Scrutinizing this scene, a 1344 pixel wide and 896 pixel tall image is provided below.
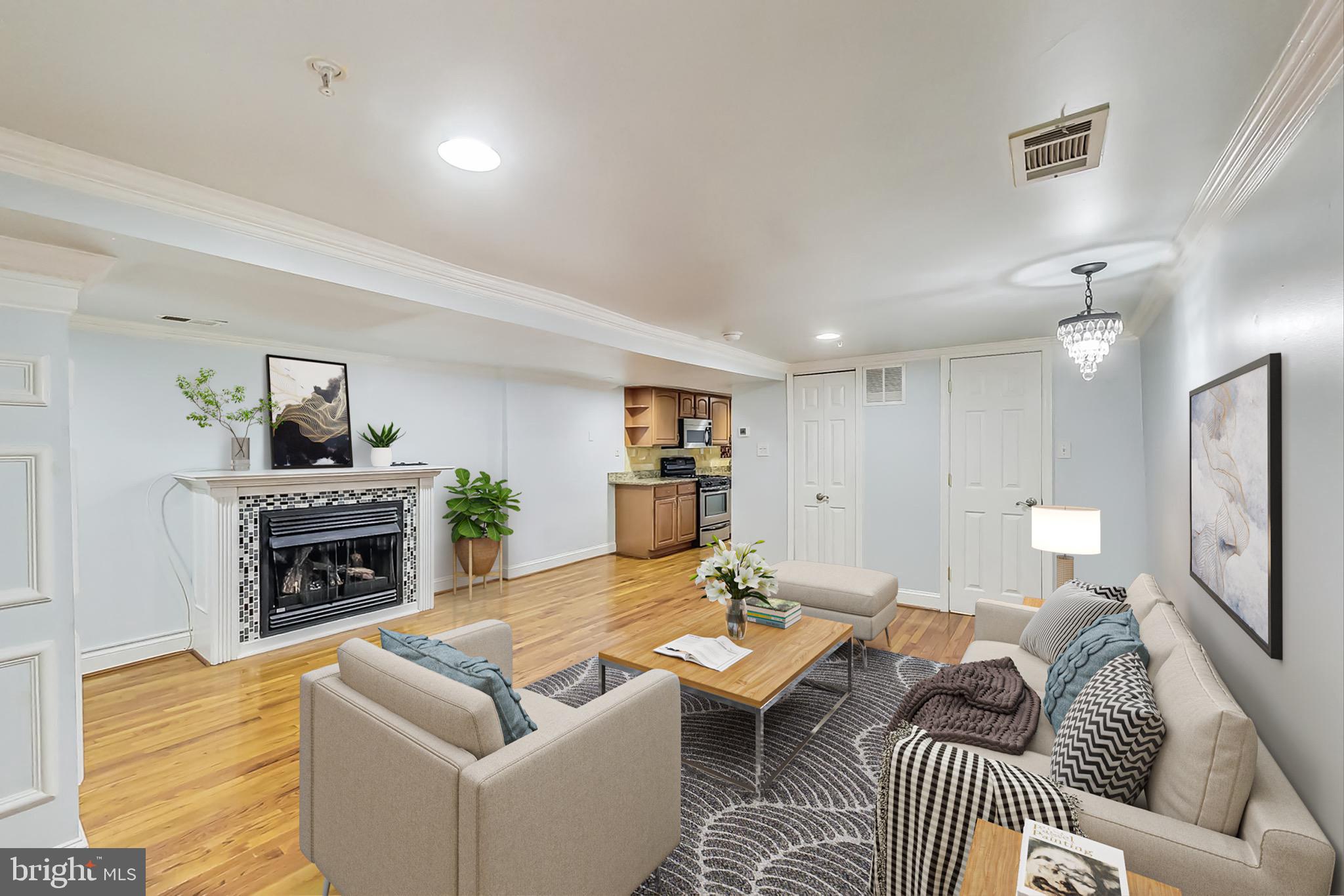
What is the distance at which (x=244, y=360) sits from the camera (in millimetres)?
4078

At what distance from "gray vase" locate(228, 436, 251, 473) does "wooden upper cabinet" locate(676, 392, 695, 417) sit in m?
4.83

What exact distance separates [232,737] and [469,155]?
2902 millimetres

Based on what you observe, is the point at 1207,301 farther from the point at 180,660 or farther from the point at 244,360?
the point at 180,660

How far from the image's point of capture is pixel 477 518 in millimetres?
5348

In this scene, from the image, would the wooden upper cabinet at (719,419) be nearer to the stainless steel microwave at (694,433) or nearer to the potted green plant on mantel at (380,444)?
the stainless steel microwave at (694,433)

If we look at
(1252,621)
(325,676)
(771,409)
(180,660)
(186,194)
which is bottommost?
(180,660)

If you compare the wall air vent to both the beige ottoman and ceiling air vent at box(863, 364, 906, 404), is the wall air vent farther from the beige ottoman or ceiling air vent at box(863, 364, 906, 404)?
ceiling air vent at box(863, 364, 906, 404)

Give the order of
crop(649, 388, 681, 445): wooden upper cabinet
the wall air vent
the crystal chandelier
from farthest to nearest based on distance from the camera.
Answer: crop(649, 388, 681, 445): wooden upper cabinet < the wall air vent < the crystal chandelier

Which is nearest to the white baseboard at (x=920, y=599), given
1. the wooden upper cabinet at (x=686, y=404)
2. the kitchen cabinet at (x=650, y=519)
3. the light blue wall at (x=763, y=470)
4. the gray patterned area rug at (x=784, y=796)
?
the light blue wall at (x=763, y=470)

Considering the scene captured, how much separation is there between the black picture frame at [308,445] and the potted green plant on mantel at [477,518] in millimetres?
1001

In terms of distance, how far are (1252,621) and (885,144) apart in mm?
1663

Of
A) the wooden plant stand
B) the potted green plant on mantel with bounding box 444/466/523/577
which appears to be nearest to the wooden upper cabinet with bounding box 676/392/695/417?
the potted green plant on mantel with bounding box 444/466/523/577

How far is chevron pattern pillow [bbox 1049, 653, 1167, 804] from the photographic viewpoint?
1.42 metres

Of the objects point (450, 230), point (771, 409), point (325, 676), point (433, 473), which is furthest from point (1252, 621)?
point (433, 473)
